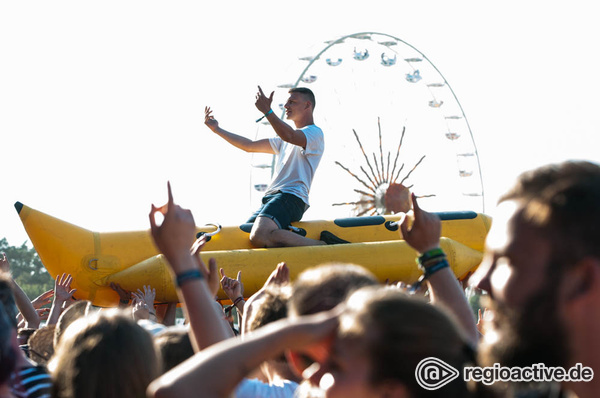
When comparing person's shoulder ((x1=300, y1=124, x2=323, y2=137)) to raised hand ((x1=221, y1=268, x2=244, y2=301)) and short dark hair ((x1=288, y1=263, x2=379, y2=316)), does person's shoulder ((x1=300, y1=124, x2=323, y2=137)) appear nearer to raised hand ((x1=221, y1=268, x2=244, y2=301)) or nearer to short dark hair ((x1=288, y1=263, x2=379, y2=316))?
raised hand ((x1=221, y1=268, x2=244, y2=301))

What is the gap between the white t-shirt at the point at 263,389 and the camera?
7.69 ft

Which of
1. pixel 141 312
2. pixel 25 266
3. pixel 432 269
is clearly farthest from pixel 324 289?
pixel 25 266

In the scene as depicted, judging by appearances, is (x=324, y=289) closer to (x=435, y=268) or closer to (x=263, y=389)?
(x=435, y=268)

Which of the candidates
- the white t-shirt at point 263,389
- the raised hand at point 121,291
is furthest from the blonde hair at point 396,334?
the raised hand at point 121,291

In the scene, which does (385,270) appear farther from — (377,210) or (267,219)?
(377,210)

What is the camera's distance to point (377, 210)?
1473 centimetres

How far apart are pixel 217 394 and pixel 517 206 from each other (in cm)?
63

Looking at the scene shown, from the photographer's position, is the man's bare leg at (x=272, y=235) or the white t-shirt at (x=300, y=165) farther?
the man's bare leg at (x=272, y=235)

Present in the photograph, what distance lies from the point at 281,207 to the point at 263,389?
4724 millimetres

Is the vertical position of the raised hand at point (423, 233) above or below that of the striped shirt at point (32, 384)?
above

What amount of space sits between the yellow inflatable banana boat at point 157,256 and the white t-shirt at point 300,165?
1.78ft

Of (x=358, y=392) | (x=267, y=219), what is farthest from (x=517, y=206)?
(x=267, y=219)

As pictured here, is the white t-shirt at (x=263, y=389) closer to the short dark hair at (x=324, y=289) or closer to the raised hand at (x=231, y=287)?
the short dark hair at (x=324, y=289)

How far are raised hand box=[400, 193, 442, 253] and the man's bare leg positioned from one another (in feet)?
15.7
